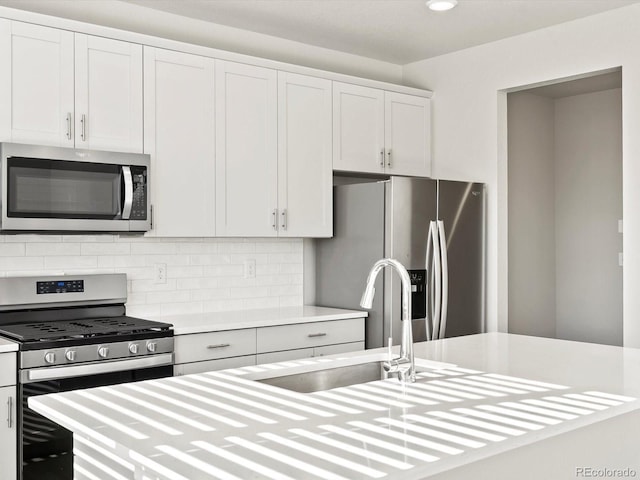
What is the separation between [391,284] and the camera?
4.12 metres

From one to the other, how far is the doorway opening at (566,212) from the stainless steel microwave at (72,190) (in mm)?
3313

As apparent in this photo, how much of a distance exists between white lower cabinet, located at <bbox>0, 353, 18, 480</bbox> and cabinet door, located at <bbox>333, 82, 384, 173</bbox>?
2292 millimetres

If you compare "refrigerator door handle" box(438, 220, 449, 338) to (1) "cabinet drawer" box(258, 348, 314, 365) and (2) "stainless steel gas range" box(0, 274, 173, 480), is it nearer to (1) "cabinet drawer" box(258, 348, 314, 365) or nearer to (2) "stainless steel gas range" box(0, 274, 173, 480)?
(1) "cabinet drawer" box(258, 348, 314, 365)

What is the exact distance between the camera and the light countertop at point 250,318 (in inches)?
138

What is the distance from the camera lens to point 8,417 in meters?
2.83

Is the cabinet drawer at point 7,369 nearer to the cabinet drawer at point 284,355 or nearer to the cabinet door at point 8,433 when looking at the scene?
the cabinet door at point 8,433

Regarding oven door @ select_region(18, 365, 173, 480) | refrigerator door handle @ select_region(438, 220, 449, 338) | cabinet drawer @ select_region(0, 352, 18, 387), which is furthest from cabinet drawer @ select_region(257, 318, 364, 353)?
cabinet drawer @ select_region(0, 352, 18, 387)

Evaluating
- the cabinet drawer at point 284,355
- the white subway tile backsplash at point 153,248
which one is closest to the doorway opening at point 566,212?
the cabinet drawer at point 284,355

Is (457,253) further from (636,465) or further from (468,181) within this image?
(636,465)

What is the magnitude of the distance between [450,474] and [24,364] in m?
2.06

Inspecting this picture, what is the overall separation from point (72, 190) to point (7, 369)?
0.92 meters

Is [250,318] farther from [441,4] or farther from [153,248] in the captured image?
[441,4]

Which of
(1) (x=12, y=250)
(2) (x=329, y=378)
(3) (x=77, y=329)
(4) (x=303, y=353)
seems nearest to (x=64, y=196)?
(1) (x=12, y=250)

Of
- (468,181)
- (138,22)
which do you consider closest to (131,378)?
(138,22)
